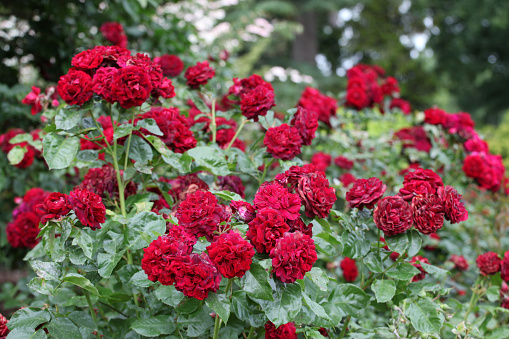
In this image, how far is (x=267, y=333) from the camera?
1187 mm

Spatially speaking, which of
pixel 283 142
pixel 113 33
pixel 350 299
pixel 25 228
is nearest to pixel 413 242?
pixel 350 299

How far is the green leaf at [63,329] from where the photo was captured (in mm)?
1142

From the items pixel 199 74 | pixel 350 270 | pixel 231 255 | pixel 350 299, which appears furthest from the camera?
pixel 350 270

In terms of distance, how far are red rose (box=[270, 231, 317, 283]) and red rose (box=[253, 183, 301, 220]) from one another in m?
0.07

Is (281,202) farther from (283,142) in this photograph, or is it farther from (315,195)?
(283,142)

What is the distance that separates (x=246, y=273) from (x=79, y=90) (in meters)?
0.71

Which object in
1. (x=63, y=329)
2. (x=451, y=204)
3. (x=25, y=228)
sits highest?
(x=451, y=204)

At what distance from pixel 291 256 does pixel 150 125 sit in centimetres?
66

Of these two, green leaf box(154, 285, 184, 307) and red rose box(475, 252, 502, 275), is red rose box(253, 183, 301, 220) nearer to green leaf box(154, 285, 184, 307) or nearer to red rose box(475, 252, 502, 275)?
green leaf box(154, 285, 184, 307)

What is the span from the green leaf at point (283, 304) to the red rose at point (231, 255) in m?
0.15

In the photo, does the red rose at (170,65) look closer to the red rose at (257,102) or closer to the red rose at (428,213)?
the red rose at (257,102)

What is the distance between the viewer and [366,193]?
50.3 inches

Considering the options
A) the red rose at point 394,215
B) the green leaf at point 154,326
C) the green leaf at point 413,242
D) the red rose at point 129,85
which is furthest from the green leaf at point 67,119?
the green leaf at point 413,242

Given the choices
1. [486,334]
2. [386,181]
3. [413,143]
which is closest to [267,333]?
[486,334]
